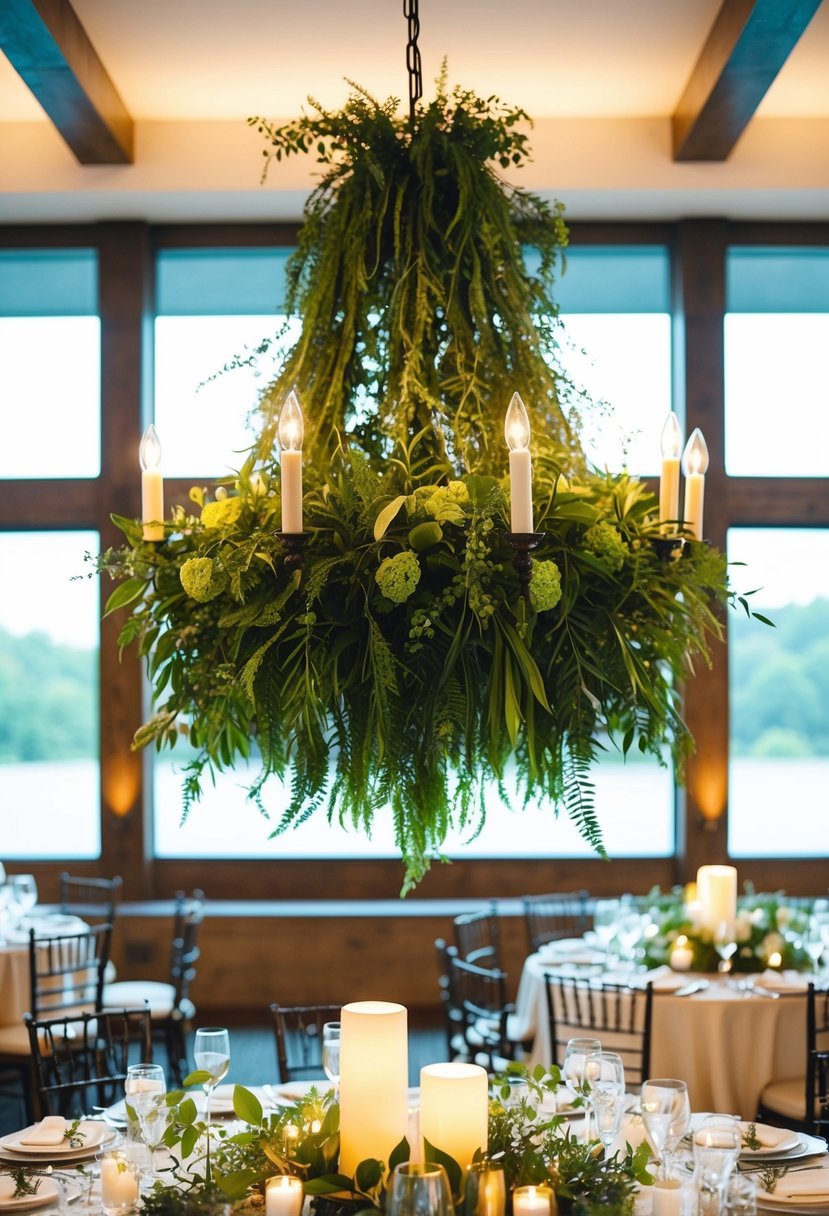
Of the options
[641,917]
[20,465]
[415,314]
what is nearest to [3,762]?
[20,465]

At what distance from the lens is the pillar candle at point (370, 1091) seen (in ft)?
6.50

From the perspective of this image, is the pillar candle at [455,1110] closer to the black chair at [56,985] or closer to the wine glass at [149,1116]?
the wine glass at [149,1116]

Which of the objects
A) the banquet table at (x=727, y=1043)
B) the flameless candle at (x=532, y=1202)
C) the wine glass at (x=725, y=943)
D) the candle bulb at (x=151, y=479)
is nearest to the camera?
the flameless candle at (x=532, y=1202)

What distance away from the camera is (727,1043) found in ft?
15.4

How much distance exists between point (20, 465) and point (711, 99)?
Answer: 4.18 m

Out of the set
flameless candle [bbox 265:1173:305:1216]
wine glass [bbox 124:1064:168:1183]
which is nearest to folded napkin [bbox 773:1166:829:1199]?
flameless candle [bbox 265:1173:305:1216]

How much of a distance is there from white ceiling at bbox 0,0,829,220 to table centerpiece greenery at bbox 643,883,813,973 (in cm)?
368

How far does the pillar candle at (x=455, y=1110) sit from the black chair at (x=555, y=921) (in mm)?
3919

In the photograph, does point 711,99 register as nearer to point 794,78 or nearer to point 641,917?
point 794,78

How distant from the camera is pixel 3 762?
24.4 ft

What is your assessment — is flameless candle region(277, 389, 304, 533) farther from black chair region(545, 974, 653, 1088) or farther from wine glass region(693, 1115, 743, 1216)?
black chair region(545, 974, 653, 1088)

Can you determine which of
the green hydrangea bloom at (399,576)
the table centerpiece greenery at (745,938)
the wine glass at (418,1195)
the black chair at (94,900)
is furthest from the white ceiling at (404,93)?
the wine glass at (418,1195)

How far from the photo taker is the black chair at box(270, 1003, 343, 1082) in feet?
11.6

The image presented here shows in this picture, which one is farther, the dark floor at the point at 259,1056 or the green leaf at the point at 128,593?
the dark floor at the point at 259,1056
